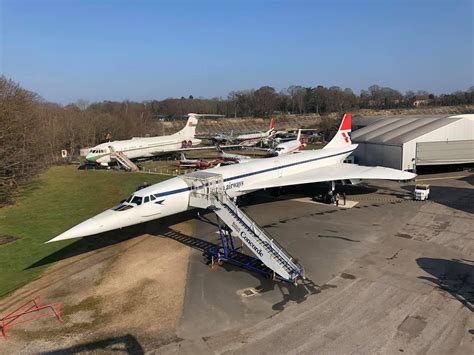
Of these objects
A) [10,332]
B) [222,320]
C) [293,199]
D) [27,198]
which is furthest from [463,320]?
[27,198]

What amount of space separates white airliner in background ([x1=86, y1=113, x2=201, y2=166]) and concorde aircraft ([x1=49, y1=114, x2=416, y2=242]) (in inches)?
1292

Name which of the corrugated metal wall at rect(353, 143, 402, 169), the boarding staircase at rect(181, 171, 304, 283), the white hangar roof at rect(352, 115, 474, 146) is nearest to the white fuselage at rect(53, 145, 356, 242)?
the boarding staircase at rect(181, 171, 304, 283)

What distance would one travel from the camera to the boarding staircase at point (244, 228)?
59.7ft

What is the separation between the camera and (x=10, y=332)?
585 inches

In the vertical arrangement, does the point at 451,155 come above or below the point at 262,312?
above

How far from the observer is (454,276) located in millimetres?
18594

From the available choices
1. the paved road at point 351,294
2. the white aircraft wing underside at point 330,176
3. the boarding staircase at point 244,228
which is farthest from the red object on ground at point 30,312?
the white aircraft wing underside at point 330,176

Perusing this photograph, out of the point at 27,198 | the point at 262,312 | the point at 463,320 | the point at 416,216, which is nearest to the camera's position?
the point at 463,320

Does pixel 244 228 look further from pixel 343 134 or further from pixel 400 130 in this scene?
pixel 400 130

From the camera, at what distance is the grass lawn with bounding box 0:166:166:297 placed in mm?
22031

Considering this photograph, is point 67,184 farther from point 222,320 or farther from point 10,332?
point 222,320

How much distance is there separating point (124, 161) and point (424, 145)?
41435 millimetres

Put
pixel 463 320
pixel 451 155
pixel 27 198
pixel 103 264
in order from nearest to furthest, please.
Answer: pixel 463 320, pixel 103 264, pixel 27 198, pixel 451 155

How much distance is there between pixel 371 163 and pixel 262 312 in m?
37.2
